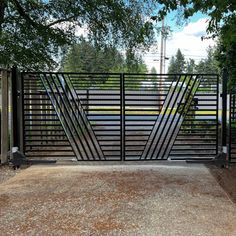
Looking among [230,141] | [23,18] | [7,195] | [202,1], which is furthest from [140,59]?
[7,195]

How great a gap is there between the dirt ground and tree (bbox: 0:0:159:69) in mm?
4550

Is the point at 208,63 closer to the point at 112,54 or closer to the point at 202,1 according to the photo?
the point at 112,54

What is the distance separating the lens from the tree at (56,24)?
411 inches

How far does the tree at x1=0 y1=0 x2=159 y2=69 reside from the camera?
1045cm

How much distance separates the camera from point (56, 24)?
442 inches

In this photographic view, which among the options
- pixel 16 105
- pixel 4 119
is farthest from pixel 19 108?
pixel 4 119

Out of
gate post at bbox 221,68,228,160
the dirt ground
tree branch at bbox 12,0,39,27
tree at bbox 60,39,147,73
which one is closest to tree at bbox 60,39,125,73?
tree at bbox 60,39,147,73

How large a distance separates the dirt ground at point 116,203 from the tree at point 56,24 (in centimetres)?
455

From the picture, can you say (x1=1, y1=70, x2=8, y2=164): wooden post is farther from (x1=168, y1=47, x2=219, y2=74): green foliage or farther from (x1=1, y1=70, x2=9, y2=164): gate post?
(x1=168, y1=47, x2=219, y2=74): green foliage

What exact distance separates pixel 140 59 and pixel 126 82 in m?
4.01

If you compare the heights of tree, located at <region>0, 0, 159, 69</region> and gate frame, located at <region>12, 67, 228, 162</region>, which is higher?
tree, located at <region>0, 0, 159, 69</region>

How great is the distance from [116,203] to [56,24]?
751 cm

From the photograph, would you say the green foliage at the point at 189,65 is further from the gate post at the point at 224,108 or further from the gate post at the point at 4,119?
the gate post at the point at 4,119

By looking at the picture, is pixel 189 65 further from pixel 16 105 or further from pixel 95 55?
pixel 16 105
